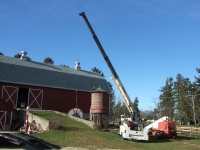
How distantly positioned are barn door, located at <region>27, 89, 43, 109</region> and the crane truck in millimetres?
8942

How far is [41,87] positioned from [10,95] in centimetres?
372

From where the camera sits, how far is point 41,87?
1144 inches

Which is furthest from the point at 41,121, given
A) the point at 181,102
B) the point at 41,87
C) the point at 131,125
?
the point at 181,102

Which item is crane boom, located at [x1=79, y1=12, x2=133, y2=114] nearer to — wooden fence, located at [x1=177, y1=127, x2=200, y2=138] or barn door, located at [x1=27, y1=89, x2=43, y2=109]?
wooden fence, located at [x1=177, y1=127, x2=200, y2=138]

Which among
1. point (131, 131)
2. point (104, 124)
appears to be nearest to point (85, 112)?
point (104, 124)

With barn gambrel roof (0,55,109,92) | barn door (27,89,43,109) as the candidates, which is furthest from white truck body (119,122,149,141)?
barn gambrel roof (0,55,109,92)

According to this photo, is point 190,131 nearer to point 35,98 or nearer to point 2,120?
point 35,98

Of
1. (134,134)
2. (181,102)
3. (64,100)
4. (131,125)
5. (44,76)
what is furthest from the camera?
(181,102)

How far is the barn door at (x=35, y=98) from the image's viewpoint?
28114 mm

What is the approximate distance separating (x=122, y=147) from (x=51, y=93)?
16599mm

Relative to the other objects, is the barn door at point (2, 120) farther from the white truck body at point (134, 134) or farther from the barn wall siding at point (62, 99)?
the white truck body at point (134, 134)

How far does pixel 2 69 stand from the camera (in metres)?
27.4

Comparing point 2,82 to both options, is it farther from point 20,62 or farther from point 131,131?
point 131,131

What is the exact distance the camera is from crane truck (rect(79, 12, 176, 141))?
63.3 ft
